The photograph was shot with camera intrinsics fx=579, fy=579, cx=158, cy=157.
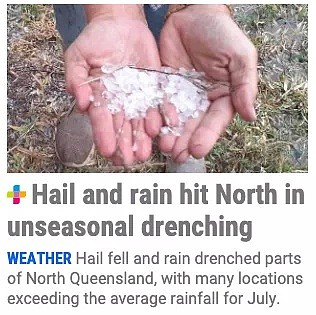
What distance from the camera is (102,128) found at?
1.31 metres

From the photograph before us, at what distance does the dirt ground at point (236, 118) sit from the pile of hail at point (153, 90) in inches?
9.3

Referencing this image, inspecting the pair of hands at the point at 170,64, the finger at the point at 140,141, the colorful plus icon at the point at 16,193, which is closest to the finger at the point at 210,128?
the pair of hands at the point at 170,64

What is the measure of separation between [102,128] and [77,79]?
0.13m

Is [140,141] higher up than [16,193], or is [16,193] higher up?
[140,141]

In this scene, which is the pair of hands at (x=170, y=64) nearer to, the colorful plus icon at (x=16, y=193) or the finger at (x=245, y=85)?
the finger at (x=245, y=85)

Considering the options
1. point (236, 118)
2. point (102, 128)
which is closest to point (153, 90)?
point (102, 128)

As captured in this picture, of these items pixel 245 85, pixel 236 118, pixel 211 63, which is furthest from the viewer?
pixel 236 118

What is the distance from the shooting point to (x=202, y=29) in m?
1.37

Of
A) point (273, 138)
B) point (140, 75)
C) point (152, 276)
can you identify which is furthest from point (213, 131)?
point (273, 138)

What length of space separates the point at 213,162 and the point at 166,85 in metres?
0.33

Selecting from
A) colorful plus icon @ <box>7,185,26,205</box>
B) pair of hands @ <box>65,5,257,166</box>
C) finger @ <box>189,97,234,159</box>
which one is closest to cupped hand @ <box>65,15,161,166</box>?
pair of hands @ <box>65,5,257,166</box>

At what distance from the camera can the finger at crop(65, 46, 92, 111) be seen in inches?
52.4

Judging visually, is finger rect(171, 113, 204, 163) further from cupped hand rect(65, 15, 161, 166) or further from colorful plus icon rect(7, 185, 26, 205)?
colorful plus icon rect(7, 185, 26, 205)

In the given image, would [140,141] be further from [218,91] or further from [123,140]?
[218,91]
